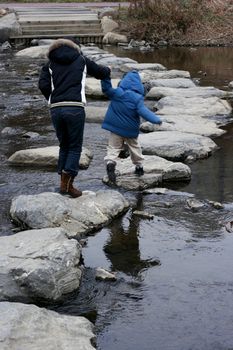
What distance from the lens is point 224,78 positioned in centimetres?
1554

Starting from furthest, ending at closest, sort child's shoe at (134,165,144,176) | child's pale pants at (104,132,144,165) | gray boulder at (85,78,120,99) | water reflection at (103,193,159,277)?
gray boulder at (85,78,120,99) < child's shoe at (134,165,144,176) < child's pale pants at (104,132,144,165) < water reflection at (103,193,159,277)

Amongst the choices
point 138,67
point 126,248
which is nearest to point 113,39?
point 138,67

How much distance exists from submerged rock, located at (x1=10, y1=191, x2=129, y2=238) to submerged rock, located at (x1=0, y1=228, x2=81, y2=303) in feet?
2.62

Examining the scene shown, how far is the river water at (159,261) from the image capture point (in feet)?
14.6

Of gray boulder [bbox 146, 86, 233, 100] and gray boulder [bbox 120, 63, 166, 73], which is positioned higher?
gray boulder [bbox 146, 86, 233, 100]

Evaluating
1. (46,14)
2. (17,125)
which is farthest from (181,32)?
(17,125)

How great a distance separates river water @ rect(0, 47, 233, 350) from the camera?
4441mm

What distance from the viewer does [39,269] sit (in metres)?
4.79

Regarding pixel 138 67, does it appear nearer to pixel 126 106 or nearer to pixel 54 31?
pixel 54 31

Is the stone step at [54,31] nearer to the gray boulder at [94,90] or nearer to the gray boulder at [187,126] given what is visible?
the gray boulder at [94,90]

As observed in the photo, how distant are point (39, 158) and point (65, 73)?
1.97 metres

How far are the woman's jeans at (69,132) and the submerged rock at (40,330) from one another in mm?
2707

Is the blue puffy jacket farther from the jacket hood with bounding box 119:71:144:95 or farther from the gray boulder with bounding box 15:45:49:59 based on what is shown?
the gray boulder with bounding box 15:45:49:59

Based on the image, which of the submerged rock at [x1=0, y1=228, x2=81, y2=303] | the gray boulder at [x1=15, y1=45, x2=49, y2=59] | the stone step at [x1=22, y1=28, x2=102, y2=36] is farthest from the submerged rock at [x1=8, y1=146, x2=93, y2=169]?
the stone step at [x1=22, y1=28, x2=102, y2=36]
